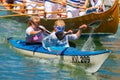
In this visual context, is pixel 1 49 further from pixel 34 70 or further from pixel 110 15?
pixel 110 15

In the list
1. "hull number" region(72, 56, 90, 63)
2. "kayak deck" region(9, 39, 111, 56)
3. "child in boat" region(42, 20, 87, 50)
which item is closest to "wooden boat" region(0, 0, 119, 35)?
"kayak deck" region(9, 39, 111, 56)

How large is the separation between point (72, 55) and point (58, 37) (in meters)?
0.87

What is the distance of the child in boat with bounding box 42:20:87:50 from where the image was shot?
40.4 feet

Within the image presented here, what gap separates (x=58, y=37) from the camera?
1245 cm

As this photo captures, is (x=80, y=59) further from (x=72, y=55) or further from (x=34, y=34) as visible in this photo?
(x=34, y=34)

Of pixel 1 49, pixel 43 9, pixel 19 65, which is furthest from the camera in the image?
pixel 43 9

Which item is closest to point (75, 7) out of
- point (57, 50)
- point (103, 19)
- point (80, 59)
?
point (103, 19)

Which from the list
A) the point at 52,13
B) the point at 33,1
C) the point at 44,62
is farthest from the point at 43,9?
the point at 44,62

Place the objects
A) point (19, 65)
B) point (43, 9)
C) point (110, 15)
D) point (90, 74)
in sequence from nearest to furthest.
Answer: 1. point (90, 74)
2. point (19, 65)
3. point (110, 15)
4. point (43, 9)

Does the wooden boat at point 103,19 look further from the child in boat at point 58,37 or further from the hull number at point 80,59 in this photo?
the hull number at point 80,59

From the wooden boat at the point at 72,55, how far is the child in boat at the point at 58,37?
0.20 meters

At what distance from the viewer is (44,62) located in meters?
12.6

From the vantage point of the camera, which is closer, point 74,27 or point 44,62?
point 44,62

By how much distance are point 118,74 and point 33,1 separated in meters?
8.99
